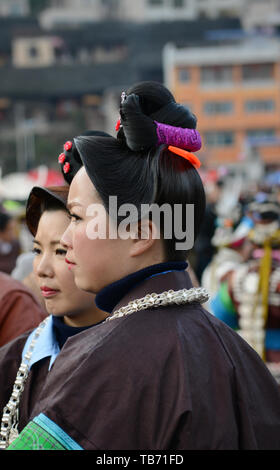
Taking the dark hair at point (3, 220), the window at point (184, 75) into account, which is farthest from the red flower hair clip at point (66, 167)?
the window at point (184, 75)

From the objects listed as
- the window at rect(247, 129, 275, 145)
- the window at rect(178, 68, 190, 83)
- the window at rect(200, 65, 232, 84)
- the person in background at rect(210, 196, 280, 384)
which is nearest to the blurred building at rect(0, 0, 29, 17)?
the window at rect(178, 68, 190, 83)

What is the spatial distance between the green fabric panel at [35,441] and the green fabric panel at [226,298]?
259cm

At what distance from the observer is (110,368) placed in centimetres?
146

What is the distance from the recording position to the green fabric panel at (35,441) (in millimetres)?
1419

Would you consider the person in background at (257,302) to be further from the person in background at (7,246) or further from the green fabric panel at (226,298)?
the person in background at (7,246)

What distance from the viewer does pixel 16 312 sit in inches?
105

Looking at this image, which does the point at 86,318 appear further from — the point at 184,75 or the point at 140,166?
the point at 184,75

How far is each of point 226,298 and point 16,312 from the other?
1.59m

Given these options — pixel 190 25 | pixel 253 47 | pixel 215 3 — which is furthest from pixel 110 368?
pixel 215 3

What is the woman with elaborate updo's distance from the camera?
1420 mm

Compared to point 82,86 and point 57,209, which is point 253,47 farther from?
point 57,209

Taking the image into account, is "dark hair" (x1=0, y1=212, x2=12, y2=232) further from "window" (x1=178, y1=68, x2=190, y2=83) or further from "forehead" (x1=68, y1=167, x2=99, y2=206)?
"window" (x1=178, y1=68, x2=190, y2=83)

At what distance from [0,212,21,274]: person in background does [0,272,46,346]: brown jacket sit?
9.86 ft
